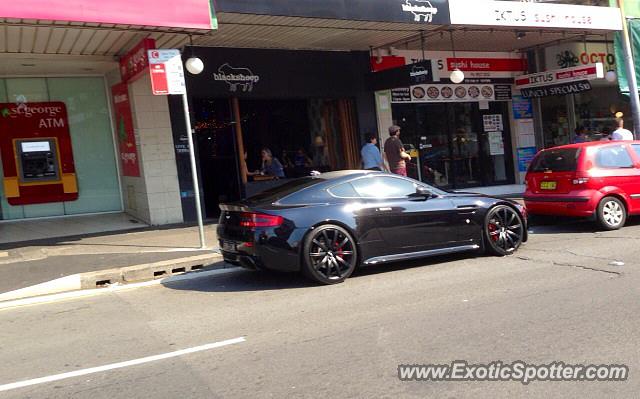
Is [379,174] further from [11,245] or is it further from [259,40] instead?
[11,245]

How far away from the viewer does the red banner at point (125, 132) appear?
12036mm

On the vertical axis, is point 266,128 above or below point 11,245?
above

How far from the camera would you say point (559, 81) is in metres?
16.4

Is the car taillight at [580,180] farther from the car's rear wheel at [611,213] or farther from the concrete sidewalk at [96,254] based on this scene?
the concrete sidewalk at [96,254]

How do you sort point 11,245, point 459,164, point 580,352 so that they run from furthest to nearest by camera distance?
point 459,164, point 11,245, point 580,352

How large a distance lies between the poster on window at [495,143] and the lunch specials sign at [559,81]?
1445mm

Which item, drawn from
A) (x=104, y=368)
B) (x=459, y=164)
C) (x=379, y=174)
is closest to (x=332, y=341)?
(x=104, y=368)

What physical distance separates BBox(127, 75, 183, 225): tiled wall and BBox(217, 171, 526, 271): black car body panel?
4878 millimetres

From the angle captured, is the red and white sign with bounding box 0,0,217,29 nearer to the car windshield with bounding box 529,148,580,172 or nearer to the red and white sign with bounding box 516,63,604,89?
the car windshield with bounding box 529,148,580,172

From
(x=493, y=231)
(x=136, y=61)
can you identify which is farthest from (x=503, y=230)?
(x=136, y=61)

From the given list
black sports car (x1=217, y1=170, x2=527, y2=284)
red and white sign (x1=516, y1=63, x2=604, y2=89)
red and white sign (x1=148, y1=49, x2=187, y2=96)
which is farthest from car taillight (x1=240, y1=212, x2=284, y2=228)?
red and white sign (x1=516, y1=63, x2=604, y2=89)

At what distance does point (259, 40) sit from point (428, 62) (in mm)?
3626

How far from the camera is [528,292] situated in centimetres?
606

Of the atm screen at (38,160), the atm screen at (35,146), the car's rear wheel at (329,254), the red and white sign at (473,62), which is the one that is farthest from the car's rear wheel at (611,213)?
the atm screen at (35,146)
